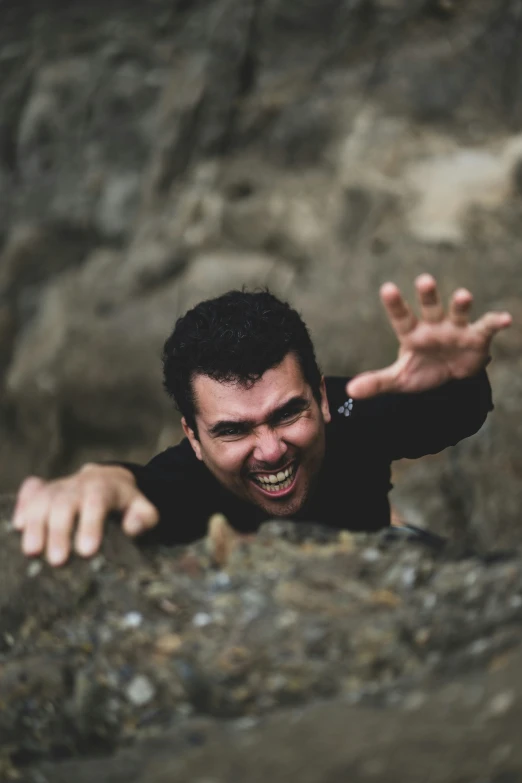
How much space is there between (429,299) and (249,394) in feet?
1.47

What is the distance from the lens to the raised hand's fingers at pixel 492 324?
4.87 ft

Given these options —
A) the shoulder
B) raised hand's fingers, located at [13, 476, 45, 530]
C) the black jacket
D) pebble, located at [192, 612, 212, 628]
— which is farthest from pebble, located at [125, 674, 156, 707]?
the shoulder

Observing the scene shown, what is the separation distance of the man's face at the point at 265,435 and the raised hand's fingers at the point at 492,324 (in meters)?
0.42

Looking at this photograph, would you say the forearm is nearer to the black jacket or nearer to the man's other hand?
the black jacket

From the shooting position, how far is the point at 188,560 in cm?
135

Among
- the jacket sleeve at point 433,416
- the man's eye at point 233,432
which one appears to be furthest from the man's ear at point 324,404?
the man's eye at point 233,432

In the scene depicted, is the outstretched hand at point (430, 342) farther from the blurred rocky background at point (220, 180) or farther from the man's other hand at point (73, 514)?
the blurred rocky background at point (220, 180)

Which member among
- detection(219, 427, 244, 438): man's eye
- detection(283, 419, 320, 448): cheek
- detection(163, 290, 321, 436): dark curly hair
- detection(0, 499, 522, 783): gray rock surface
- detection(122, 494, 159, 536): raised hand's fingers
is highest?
detection(163, 290, 321, 436): dark curly hair

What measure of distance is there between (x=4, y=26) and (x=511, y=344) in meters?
3.42

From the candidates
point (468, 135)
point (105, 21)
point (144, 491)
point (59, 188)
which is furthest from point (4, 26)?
point (144, 491)

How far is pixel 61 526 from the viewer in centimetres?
137

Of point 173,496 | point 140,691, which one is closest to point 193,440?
point 173,496

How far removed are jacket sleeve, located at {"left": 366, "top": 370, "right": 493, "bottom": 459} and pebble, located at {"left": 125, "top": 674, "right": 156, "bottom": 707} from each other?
32.5 inches

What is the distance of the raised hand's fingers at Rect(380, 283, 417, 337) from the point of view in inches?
56.6
